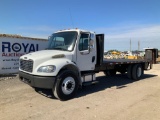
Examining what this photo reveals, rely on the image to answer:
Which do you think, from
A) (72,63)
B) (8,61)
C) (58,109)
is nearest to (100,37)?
(72,63)

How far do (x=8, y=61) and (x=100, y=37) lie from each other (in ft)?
24.0

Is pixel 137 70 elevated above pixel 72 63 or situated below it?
below

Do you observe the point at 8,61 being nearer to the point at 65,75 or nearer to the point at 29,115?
the point at 65,75

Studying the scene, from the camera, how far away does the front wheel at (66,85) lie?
7.15m

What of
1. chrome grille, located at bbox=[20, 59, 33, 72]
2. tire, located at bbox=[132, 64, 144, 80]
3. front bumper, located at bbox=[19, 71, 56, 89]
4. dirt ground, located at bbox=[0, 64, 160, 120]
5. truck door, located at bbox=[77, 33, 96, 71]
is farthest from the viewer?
tire, located at bbox=[132, 64, 144, 80]

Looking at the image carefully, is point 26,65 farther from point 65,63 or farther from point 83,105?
point 83,105

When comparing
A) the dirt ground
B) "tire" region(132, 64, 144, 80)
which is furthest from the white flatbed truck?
"tire" region(132, 64, 144, 80)

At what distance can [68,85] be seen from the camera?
7.50m

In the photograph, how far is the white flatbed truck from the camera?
706 centimetres

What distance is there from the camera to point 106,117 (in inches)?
223

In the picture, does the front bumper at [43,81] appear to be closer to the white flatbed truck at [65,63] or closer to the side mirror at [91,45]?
the white flatbed truck at [65,63]

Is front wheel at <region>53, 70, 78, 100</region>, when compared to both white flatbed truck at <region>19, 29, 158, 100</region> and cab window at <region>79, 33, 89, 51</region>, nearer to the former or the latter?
white flatbed truck at <region>19, 29, 158, 100</region>

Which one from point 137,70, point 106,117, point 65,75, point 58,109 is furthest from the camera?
point 137,70

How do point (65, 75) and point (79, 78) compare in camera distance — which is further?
point (79, 78)
